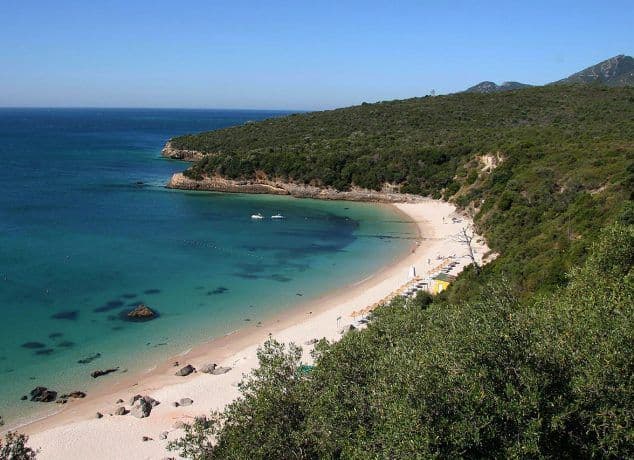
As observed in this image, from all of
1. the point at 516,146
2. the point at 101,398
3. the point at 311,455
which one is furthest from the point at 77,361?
the point at 516,146

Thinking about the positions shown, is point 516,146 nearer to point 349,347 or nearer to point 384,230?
point 384,230

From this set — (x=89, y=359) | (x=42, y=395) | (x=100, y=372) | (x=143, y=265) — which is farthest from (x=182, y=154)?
(x=42, y=395)

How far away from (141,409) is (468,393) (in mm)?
14933

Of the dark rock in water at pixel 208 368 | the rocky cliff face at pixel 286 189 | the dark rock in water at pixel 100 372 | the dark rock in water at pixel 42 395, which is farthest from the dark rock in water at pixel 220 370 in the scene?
the rocky cliff face at pixel 286 189

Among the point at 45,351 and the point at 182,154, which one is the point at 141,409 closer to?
the point at 45,351

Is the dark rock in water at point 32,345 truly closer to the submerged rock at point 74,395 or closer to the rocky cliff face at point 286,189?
the submerged rock at point 74,395

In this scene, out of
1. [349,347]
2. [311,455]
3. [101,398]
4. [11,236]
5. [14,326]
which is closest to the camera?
[311,455]

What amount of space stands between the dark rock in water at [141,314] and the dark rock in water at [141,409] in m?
9.09

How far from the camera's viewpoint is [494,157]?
186 ft

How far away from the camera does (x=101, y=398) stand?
21609mm

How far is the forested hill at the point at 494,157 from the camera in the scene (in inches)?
1077

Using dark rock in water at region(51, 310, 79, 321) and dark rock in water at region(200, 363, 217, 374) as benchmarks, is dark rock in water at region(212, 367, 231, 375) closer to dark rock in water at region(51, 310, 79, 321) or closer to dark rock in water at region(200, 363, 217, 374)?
dark rock in water at region(200, 363, 217, 374)

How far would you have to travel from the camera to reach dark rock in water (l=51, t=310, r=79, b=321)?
95.7 feet

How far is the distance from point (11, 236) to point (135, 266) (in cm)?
1493
